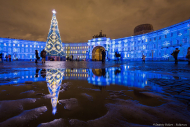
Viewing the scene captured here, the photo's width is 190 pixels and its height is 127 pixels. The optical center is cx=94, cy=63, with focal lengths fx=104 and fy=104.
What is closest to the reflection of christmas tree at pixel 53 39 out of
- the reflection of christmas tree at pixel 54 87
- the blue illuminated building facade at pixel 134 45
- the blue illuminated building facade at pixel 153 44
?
the blue illuminated building facade at pixel 134 45

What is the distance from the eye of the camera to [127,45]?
51562 mm

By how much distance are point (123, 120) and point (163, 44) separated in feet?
145

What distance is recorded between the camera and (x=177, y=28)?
3191 cm

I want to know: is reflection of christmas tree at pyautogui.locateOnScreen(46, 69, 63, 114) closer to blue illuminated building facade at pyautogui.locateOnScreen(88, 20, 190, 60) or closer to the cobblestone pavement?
the cobblestone pavement

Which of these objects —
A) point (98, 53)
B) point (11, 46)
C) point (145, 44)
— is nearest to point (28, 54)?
point (11, 46)

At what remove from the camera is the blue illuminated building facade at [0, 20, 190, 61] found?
3136 centimetres

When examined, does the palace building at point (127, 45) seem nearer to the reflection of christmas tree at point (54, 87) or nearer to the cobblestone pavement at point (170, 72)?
the cobblestone pavement at point (170, 72)

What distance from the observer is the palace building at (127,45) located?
29.3 m

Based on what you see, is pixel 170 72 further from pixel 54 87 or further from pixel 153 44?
pixel 153 44

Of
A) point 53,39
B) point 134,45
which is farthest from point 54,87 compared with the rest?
point 134,45

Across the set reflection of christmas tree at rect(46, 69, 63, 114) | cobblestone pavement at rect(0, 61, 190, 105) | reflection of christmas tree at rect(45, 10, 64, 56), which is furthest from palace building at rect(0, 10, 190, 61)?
reflection of christmas tree at rect(46, 69, 63, 114)

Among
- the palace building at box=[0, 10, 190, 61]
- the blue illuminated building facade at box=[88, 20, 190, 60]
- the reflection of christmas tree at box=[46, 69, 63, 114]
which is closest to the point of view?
the reflection of christmas tree at box=[46, 69, 63, 114]

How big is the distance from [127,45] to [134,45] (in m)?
3.97

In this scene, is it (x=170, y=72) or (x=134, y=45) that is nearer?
(x=170, y=72)
